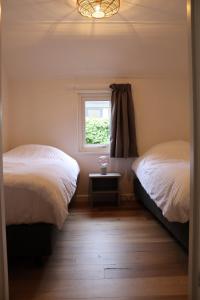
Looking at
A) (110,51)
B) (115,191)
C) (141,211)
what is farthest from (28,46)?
(141,211)

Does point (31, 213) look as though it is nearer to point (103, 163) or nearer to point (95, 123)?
point (103, 163)

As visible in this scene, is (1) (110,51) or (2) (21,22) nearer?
(2) (21,22)

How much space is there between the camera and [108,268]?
2.18 m

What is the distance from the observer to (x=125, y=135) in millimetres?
4215

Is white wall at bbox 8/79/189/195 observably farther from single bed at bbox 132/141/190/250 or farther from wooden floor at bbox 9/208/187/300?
wooden floor at bbox 9/208/187/300

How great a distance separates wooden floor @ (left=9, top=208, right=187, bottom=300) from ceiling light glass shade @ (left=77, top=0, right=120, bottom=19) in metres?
2.32

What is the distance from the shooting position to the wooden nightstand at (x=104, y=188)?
159 inches

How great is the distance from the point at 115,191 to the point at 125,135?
2.82 ft

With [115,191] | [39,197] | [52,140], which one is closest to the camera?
[39,197]

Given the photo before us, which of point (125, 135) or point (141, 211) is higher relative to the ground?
point (125, 135)

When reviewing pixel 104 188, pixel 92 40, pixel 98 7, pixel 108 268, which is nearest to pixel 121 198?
Answer: pixel 104 188

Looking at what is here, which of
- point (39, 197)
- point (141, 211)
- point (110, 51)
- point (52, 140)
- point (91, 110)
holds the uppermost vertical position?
point (110, 51)

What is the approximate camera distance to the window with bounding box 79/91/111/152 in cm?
447

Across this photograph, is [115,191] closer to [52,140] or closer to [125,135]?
[125,135]
